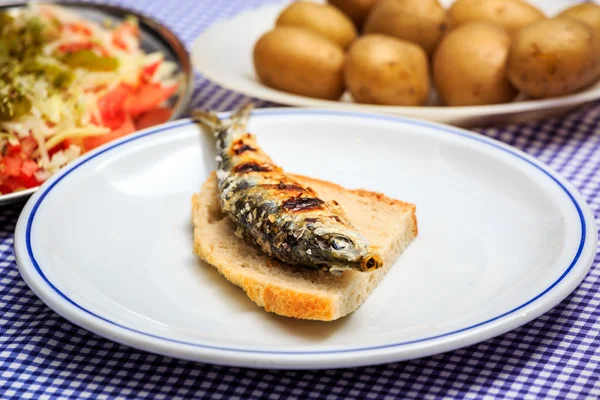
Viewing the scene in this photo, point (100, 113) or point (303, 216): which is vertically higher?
point (303, 216)

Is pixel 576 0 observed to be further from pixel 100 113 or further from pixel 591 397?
pixel 591 397

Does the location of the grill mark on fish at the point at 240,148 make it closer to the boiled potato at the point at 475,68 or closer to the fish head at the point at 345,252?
the fish head at the point at 345,252

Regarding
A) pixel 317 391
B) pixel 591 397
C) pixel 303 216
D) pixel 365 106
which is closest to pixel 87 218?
pixel 303 216

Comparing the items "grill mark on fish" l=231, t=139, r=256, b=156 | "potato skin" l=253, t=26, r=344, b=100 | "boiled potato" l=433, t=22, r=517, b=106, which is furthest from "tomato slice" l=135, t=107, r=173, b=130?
"boiled potato" l=433, t=22, r=517, b=106

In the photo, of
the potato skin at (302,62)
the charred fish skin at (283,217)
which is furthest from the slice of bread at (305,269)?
the potato skin at (302,62)

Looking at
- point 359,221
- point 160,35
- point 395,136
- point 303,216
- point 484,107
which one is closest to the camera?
point 303,216

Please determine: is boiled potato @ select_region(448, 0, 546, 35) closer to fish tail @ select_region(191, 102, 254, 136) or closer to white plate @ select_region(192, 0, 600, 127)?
white plate @ select_region(192, 0, 600, 127)

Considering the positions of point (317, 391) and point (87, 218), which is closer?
point (317, 391)
